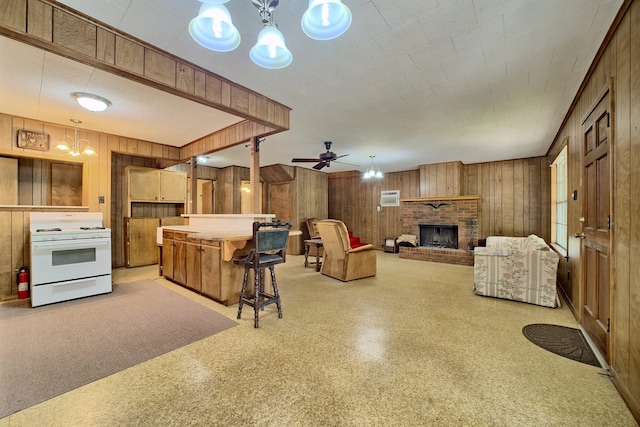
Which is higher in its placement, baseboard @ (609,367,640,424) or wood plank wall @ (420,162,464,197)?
wood plank wall @ (420,162,464,197)

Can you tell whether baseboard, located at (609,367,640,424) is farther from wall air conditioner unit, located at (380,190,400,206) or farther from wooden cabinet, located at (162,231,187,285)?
wall air conditioner unit, located at (380,190,400,206)

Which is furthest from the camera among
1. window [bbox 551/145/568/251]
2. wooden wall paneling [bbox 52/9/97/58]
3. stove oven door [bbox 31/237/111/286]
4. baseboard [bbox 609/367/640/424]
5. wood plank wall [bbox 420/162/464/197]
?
wood plank wall [bbox 420/162/464/197]

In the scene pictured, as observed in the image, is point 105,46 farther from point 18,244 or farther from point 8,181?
point 8,181

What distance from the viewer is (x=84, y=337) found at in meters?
2.38

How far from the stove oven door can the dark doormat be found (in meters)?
5.07

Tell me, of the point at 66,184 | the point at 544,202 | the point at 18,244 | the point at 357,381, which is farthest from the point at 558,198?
the point at 66,184

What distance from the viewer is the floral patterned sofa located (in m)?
3.15

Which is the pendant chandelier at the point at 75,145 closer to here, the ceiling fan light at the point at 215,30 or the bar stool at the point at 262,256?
the bar stool at the point at 262,256

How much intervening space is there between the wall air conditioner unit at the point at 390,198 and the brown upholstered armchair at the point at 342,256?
3.72 m

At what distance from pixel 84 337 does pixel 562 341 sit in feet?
14.0

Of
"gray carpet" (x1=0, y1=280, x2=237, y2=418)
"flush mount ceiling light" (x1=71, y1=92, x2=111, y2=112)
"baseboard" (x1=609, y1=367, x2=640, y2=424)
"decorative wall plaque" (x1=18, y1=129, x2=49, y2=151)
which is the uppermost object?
"flush mount ceiling light" (x1=71, y1=92, x2=111, y2=112)

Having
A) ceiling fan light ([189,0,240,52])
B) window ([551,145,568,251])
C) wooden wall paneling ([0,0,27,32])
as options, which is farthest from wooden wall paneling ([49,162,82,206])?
window ([551,145,568,251])

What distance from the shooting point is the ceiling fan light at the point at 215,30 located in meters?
1.30

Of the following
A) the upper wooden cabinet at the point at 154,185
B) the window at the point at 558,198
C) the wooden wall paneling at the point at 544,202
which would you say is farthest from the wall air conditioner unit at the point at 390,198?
the upper wooden cabinet at the point at 154,185
